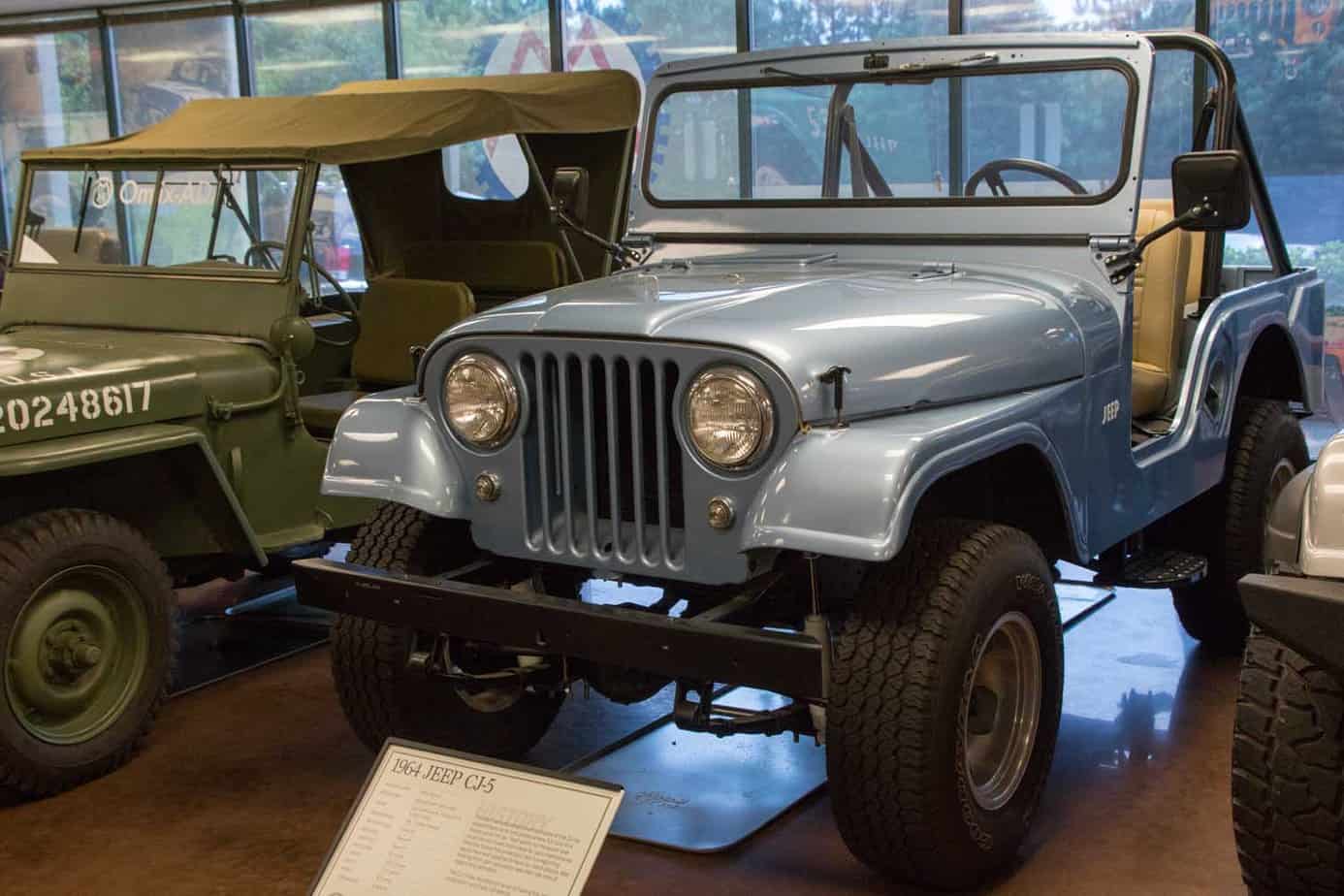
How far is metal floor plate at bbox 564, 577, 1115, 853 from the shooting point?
3332 mm

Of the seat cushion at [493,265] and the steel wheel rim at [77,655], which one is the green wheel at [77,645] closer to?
the steel wheel rim at [77,655]

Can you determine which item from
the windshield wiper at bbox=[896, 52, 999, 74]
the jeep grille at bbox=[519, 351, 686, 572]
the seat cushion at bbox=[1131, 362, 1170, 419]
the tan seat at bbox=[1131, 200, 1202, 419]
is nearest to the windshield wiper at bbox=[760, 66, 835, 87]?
the windshield wiper at bbox=[896, 52, 999, 74]

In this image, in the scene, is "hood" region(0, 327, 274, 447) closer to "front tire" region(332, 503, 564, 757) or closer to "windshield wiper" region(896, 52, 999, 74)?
"front tire" region(332, 503, 564, 757)

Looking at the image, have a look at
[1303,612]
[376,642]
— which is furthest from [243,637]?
[1303,612]

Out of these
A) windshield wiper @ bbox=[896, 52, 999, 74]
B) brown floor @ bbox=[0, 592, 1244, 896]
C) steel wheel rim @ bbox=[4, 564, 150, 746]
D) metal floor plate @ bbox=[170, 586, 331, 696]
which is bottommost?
metal floor plate @ bbox=[170, 586, 331, 696]

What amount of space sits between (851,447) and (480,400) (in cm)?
80

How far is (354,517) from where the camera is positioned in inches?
185

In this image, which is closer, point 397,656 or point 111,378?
point 397,656

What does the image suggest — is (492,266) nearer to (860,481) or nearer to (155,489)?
(155,489)

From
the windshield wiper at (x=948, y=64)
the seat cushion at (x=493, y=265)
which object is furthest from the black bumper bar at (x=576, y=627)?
the seat cushion at (x=493, y=265)

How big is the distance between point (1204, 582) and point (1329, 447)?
6.93ft

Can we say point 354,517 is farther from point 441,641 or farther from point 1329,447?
point 1329,447

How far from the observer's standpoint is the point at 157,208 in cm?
479

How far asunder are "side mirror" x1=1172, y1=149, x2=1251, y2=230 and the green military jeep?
1775mm
